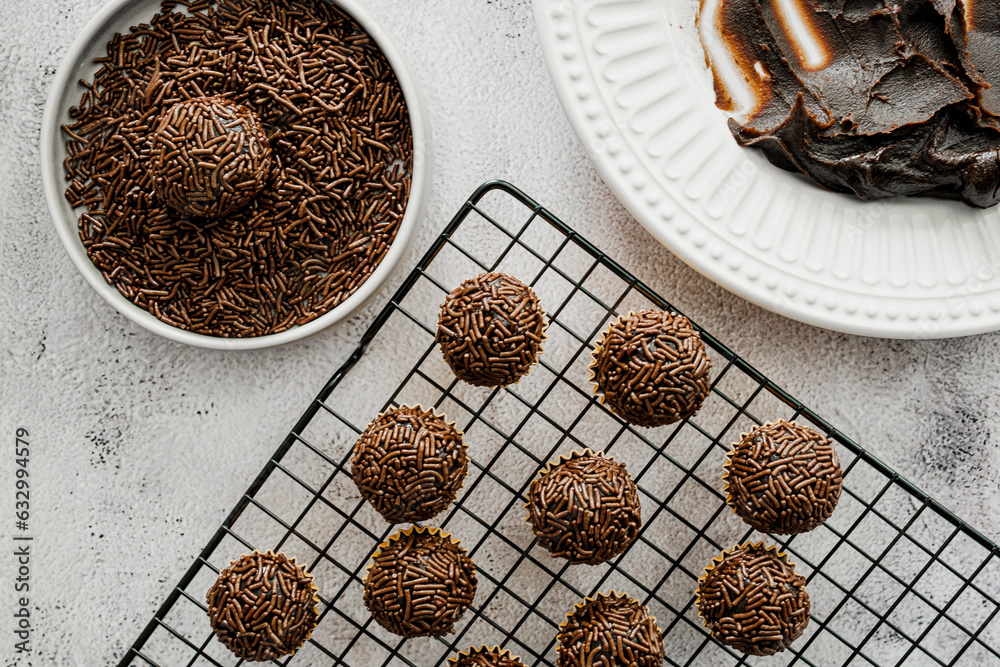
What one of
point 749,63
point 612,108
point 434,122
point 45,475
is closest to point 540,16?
point 612,108

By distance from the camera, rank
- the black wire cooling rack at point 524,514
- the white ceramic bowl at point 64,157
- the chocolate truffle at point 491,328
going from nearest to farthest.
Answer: the chocolate truffle at point 491,328
the white ceramic bowl at point 64,157
the black wire cooling rack at point 524,514

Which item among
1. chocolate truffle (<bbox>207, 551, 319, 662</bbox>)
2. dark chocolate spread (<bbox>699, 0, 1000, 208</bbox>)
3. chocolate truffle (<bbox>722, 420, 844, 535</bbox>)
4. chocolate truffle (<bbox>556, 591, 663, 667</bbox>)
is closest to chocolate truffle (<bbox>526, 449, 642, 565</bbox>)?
chocolate truffle (<bbox>556, 591, 663, 667</bbox>)

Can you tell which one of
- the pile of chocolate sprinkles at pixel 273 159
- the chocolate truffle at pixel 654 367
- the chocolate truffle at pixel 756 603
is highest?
the pile of chocolate sprinkles at pixel 273 159

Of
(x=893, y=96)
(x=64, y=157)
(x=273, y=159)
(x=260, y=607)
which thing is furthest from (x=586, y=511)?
(x=64, y=157)

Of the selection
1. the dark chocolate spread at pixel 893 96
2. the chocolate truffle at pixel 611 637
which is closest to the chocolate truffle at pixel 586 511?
the chocolate truffle at pixel 611 637

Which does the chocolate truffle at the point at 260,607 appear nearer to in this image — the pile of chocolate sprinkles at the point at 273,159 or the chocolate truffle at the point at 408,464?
the chocolate truffle at the point at 408,464

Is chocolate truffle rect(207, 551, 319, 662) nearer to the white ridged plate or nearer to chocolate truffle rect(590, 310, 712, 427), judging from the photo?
chocolate truffle rect(590, 310, 712, 427)
